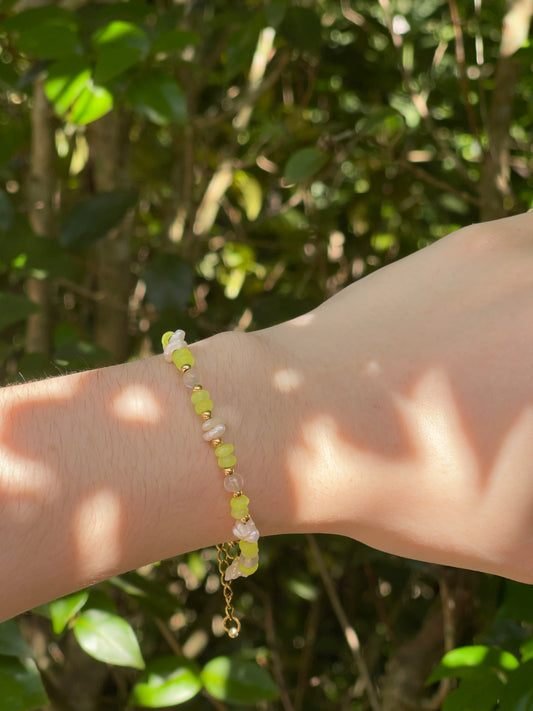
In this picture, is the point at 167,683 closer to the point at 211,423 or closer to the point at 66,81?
the point at 211,423

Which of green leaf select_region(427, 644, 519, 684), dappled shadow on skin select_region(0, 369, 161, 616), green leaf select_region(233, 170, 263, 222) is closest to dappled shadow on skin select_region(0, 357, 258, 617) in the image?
dappled shadow on skin select_region(0, 369, 161, 616)

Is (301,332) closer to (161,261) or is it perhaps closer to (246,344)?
(246,344)

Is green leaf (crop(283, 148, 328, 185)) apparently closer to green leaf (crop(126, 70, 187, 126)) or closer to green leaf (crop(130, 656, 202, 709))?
green leaf (crop(126, 70, 187, 126))

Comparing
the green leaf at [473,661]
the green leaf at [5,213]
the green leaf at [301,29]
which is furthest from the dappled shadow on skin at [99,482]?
the green leaf at [301,29]

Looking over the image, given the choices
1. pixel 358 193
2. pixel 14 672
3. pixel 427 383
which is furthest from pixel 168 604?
pixel 358 193

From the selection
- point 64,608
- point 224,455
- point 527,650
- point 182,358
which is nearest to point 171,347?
point 182,358

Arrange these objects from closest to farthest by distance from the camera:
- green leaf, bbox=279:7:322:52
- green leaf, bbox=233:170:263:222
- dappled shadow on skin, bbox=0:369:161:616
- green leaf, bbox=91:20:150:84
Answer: dappled shadow on skin, bbox=0:369:161:616
green leaf, bbox=91:20:150:84
green leaf, bbox=279:7:322:52
green leaf, bbox=233:170:263:222

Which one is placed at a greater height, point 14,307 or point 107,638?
point 14,307
